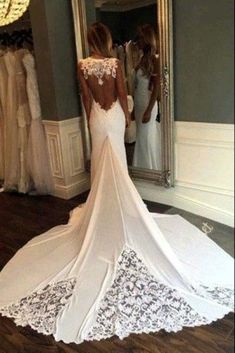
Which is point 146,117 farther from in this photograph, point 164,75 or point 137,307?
point 137,307

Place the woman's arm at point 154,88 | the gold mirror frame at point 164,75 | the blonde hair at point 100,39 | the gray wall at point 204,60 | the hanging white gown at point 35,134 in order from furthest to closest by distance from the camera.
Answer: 1. the hanging white gown at point 35,134
2. the blonde hair at point 100,39
3. the woman's arm at point 154,88
4. the gold mirror frame at point 164,75
5. the gray wall at point 204,60

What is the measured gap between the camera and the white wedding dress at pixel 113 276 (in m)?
1.00

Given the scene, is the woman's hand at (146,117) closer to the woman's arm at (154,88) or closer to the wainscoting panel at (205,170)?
the woman's arm at (154,88)

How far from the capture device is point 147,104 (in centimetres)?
93

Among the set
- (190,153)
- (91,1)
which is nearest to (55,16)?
(91,1)

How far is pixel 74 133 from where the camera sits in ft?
3.78

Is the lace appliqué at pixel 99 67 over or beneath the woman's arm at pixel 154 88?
over

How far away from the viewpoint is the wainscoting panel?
0.48 meters

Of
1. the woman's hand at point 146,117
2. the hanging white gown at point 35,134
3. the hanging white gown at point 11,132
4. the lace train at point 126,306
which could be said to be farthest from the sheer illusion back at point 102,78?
the hanging white gown at point 11,132

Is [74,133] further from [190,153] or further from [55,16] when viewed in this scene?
[190,153]

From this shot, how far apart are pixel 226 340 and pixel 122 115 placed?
2.35 ft

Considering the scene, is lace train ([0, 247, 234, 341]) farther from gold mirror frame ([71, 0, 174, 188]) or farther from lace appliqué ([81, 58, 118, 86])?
lace appliqué ([81, 58, 118, 86])

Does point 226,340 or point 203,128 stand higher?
point 203,128

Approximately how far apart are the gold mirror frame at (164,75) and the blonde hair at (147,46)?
0.17 feet
